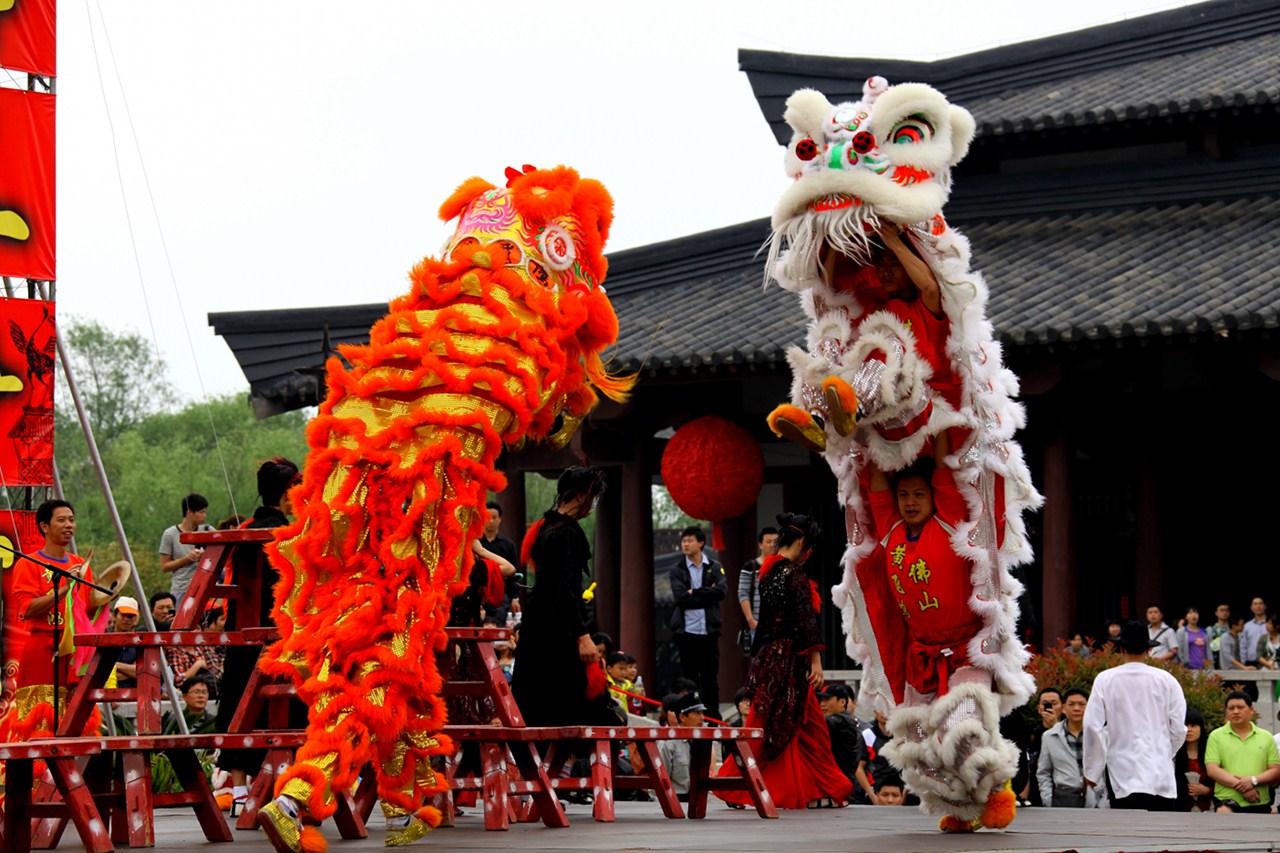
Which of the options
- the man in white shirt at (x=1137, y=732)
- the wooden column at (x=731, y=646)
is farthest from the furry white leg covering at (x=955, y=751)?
the wooden column at (x=731, y=646)

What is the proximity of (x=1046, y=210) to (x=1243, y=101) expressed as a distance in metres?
2.24

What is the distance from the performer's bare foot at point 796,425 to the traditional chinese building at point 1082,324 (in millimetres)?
7241

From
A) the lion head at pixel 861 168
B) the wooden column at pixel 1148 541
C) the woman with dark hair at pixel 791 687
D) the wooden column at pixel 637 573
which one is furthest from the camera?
the wooden column at pixel 637 573

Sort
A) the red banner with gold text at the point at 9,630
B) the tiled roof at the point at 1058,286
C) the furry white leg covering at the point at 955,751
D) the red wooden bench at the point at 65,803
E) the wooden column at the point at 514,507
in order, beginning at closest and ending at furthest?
the red wooden bench at the point at 65,803, the furry white leg covering at the point at 955,751, the red banner with gold text at the point at 9,630, the tiled roof at the point at 1058,286, the wooden column at the point at 514,507

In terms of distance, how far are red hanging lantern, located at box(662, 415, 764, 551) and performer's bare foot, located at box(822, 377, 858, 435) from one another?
901 cm

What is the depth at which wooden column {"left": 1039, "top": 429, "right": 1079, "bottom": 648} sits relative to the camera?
49.1 feet

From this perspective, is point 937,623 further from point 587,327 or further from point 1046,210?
point 1046,210

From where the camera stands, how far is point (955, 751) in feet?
21.3

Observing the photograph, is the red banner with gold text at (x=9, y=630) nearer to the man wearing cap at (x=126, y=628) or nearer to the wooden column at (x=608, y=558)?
the man wearing cap at (x=126, y=628)

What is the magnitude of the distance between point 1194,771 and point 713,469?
525 centimetres

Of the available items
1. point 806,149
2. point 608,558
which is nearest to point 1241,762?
point 806,149

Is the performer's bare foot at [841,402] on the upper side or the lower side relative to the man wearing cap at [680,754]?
upper

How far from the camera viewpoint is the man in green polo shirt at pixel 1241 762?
1091 centimetres

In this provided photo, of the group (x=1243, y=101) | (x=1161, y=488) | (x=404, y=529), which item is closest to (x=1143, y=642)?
(x=404, y=529)
